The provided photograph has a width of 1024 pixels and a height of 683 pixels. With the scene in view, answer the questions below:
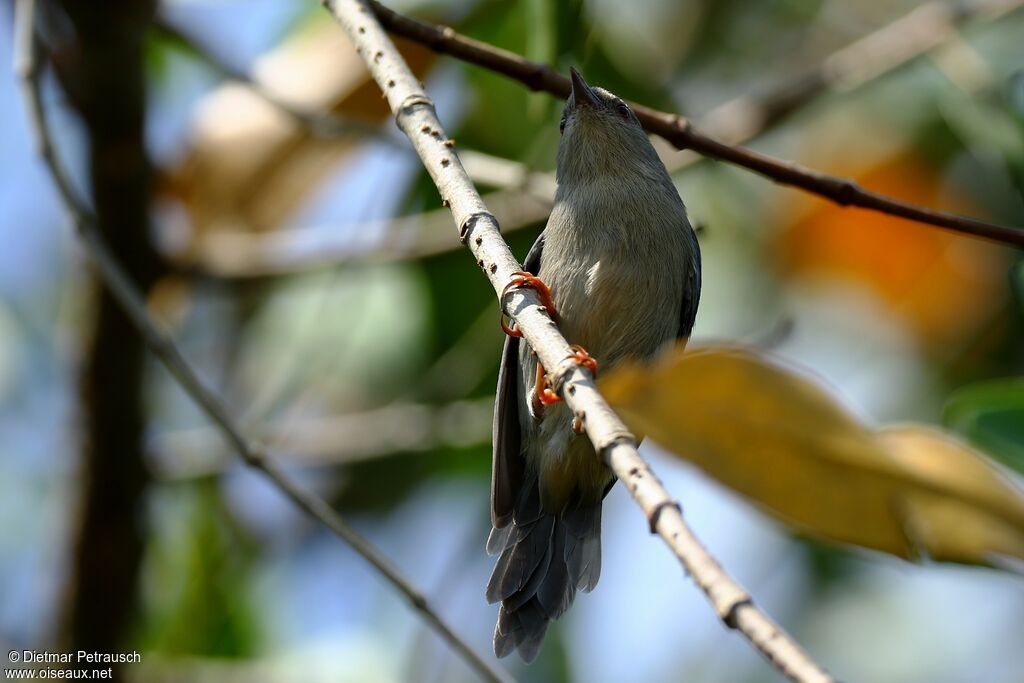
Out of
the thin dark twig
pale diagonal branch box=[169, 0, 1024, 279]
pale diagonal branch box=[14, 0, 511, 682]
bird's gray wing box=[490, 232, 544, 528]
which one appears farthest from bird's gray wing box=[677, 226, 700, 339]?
pale diagonal branch box=[14, 0, 511, 682]

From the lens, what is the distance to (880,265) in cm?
563

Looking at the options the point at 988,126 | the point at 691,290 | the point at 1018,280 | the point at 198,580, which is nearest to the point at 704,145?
the point at 691,290

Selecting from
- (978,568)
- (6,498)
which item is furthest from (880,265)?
(6,498)

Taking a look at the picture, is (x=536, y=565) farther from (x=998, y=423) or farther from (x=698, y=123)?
(x=698, y=123)

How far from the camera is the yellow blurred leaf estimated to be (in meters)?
1.91

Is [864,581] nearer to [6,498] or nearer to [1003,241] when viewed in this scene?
[1003,241]

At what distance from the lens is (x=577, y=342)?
11.4ft

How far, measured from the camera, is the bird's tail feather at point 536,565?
10.1 ft

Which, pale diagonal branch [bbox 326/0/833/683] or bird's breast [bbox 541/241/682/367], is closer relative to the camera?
pale diagonal branch [bbox 326/0/833/683]

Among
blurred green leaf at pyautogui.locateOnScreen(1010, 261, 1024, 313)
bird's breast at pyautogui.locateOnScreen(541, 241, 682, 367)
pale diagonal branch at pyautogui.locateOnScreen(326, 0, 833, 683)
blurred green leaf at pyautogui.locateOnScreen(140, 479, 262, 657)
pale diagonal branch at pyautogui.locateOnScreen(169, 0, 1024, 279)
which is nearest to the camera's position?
pale diagonal branch at pyautogui.locateOnScreen(326, 0, 833, 683)

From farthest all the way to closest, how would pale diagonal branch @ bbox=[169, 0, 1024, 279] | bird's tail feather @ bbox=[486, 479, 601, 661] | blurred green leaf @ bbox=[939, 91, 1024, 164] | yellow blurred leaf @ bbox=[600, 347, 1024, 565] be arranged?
pale diagonal branch @ bbox=[169, 0, 1024, 279], blurred green leaf @ bbox=[939, 91, 1024, 164], bird's tail feather @ bbox=[486, 479, 601, 661], yellow blurred leaf @ bbox=[600, 347, 1024, 565]

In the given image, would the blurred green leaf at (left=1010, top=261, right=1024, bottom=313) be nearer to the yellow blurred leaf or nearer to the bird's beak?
the yellow blurred leaf

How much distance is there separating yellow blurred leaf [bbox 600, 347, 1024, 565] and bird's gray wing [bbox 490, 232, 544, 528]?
57.2 inches

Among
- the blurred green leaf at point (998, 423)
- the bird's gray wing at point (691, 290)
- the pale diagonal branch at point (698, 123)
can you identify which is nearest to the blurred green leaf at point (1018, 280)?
the blurred green leaf at point (998, 423)
